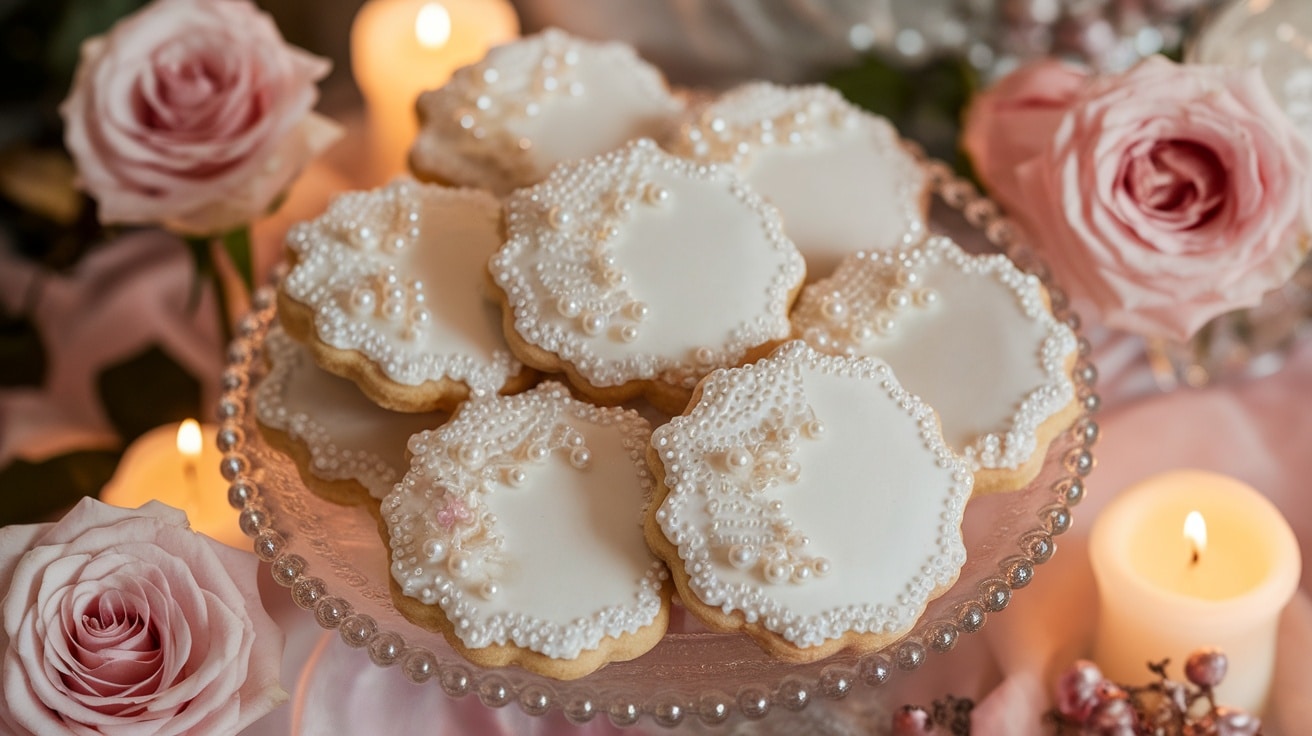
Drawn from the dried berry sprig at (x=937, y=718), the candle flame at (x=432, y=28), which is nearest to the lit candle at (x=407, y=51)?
the candle flame at (x=432, y=28)

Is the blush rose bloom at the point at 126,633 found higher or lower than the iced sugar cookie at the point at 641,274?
lower

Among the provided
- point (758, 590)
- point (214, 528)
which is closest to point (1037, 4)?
point (758, 590)

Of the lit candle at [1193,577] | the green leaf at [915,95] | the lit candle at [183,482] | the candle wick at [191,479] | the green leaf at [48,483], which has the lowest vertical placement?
the green leaf at [48,483]

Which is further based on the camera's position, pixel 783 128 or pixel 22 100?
pixel 22 100

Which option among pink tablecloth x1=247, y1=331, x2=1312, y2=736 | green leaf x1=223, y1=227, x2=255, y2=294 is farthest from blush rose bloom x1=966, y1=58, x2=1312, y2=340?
green leaf x1=223, y1=227, x2=255, y2=294

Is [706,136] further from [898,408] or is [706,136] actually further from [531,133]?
[898,408]

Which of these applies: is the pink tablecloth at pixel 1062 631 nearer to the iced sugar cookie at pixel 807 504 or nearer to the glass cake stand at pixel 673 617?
the glass cake stand at pixel 673 617
